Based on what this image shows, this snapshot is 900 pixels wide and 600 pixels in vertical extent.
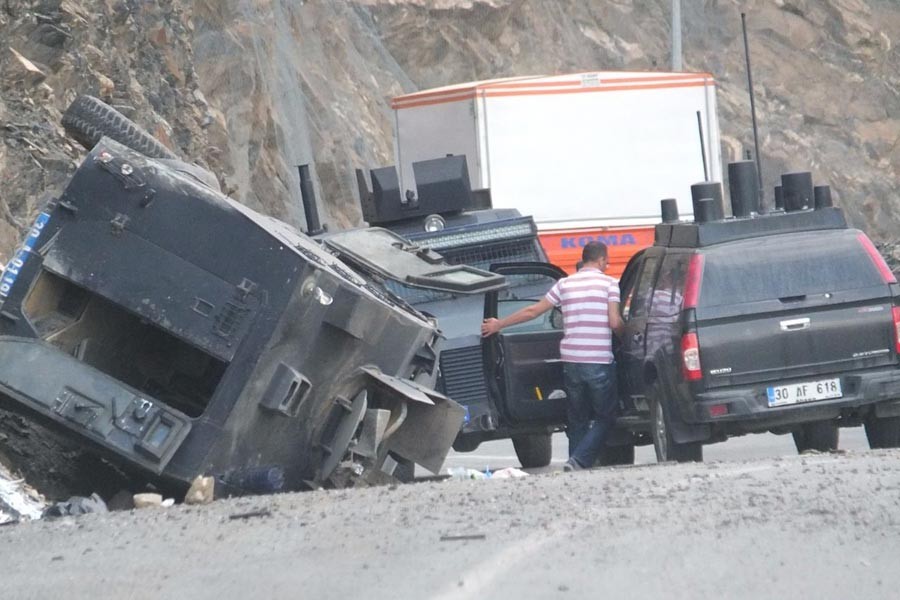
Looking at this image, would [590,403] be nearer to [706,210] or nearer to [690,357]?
[690,357]

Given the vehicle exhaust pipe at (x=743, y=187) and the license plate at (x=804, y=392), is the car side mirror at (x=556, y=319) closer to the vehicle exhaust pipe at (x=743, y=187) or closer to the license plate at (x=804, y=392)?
the vehicle exhaust pipe at (x=743, y=187)

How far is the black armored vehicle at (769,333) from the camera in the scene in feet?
35.8

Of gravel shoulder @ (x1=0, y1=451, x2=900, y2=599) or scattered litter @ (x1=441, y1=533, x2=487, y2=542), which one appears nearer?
gravel shoulder @ (x1=0, y1=451, x2=900, y2=599)

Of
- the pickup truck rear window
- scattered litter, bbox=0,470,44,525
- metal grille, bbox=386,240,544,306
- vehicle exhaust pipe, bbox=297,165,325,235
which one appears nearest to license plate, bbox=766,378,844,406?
the pickup truck rear window

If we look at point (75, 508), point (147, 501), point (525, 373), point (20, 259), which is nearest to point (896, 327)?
point (525, 373)

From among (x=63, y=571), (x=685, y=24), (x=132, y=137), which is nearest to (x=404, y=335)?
(x=132, y=137)

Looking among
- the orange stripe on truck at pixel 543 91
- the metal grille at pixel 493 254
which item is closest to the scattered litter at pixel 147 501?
the metal grille at pixel 493 254

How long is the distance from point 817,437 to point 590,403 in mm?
1632

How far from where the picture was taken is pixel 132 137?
10.6 metres

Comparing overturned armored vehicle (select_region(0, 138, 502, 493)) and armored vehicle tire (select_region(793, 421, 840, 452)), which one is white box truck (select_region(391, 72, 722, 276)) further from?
overturned armored vehicle (select_region(0, 138, 502, 493))

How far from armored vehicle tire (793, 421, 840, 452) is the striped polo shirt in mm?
1486

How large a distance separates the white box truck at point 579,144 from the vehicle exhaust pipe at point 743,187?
8292 millimetres

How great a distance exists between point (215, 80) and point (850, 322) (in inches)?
821

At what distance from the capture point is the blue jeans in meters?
12.1
